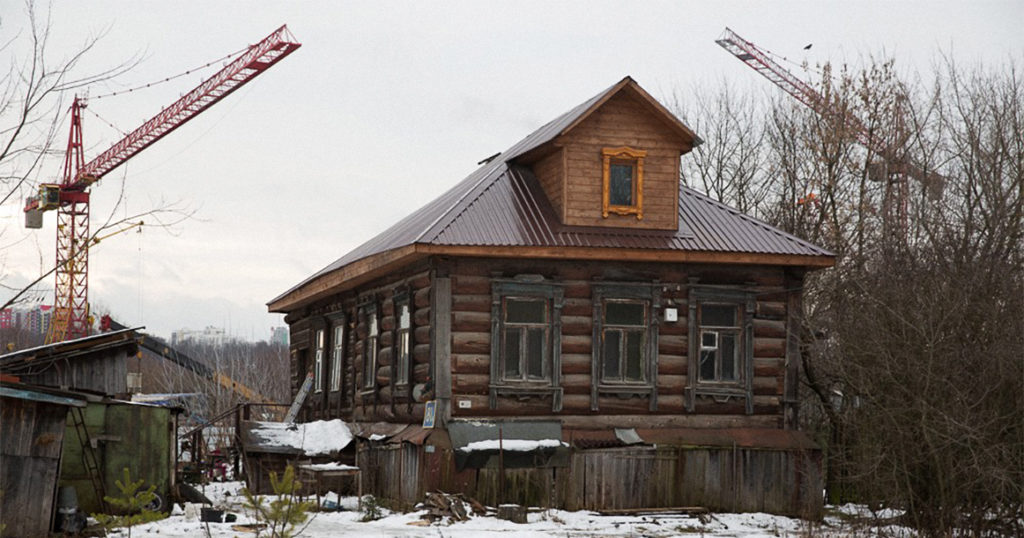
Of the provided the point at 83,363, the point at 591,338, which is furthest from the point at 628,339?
the point at 83,363

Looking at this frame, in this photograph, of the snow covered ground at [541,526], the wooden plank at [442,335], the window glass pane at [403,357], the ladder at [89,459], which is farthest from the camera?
the window glass pane at [403,357]

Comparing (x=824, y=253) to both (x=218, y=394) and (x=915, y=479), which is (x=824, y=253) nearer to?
(x=915, y=479)

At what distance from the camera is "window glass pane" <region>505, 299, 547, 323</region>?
21266 mm

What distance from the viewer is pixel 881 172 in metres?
30.8

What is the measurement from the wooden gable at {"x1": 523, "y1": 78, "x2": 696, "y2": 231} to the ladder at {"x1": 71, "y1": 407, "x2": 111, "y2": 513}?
874cm

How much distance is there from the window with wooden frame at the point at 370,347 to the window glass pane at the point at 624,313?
200 inches

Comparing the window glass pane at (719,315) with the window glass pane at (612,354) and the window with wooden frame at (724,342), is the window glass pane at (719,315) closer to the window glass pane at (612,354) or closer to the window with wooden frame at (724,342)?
the window with wooden frame at (724,342)

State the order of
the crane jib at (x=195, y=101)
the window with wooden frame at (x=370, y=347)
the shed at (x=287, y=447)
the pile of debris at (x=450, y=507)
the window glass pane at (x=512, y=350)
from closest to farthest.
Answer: the pile of debris at (x=450, y=507) → the window glass pane at (x=512, y=350) → the shed at (x=287, y=447) → the window with wooden frame at (x=370, y=347) → the crane jib at (x=195, y=101)

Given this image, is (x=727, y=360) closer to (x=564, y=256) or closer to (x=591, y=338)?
(x=591, y=338)

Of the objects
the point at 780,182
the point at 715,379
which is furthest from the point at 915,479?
the point at 780,182

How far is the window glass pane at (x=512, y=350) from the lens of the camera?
21219 mm

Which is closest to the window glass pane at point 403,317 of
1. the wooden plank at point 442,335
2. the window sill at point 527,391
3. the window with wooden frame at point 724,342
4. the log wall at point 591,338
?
the wooden plank at point 442,335

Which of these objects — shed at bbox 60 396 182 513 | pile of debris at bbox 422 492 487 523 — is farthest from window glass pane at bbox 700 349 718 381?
Result: shed at bbox 60 396 182 513

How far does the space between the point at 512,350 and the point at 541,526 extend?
385 cm
